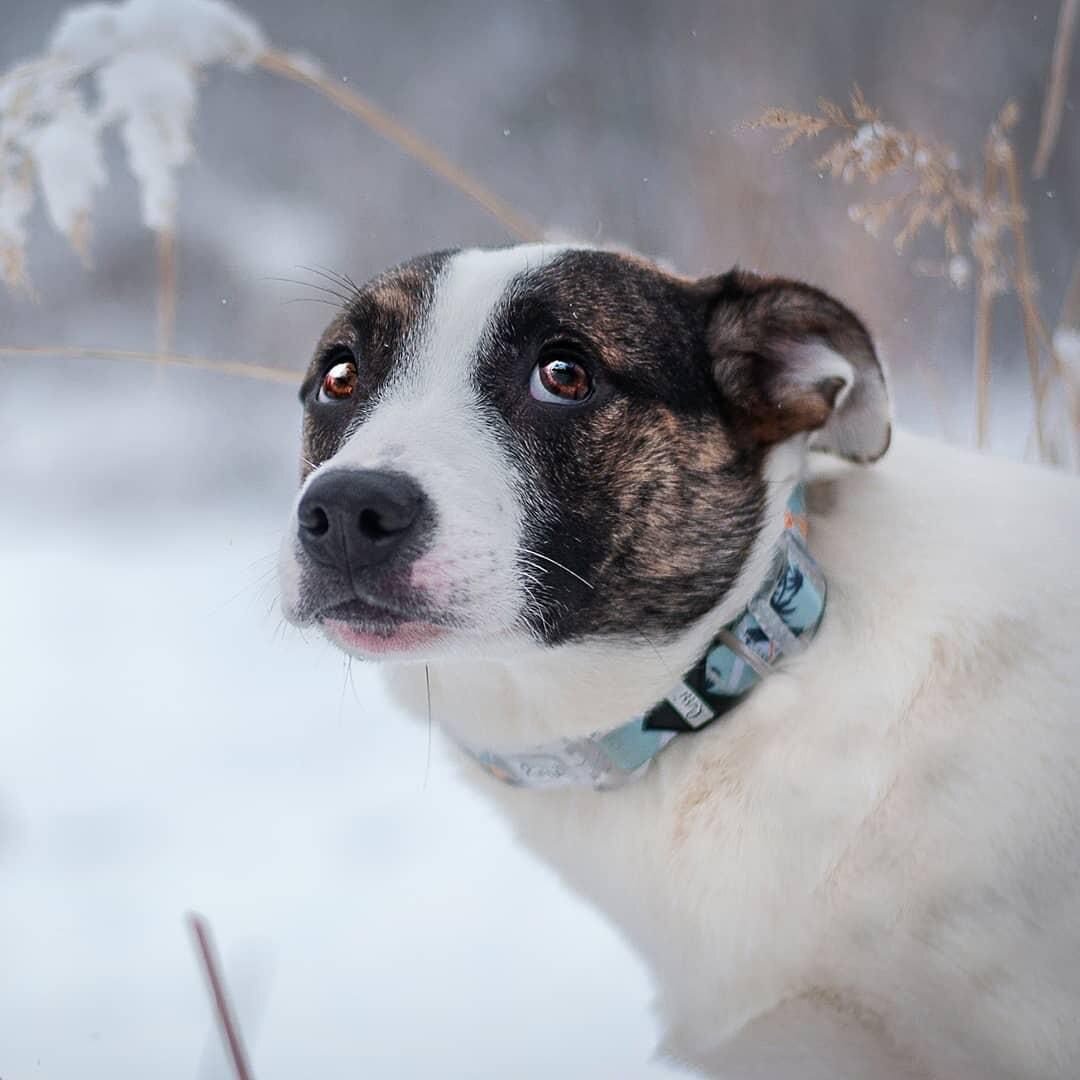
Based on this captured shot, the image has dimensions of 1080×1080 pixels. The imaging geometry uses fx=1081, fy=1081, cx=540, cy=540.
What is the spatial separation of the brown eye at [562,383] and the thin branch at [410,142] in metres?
0.80

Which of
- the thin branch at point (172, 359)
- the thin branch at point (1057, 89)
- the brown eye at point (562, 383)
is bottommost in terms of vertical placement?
the thin branch at point (172, 359)

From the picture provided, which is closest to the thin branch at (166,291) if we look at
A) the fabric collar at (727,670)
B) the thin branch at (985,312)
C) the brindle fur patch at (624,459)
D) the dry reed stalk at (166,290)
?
the dry reed stalk at (166,290)

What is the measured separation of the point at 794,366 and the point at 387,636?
2.39 feet

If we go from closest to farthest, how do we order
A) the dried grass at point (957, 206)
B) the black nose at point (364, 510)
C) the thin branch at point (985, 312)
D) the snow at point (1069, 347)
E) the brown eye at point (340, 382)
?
the black nose at point (364, 510) < the brown eye at point (340, 382) < the dried grass at point (957, 206) < the thin branch at point (985, 312) < the snow at point (1069, 347)

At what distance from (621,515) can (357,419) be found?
16.6 inches

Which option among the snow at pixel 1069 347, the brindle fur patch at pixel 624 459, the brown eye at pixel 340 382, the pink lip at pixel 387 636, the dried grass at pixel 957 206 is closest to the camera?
the pink lip at pixel 387 636

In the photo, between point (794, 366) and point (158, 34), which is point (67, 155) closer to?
point (158, 34)

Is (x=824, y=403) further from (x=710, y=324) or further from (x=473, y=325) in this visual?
(x=473, y=325)

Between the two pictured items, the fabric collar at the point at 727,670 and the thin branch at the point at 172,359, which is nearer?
the fabric collar at the point at 727,670

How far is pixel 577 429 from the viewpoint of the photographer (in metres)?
1.53

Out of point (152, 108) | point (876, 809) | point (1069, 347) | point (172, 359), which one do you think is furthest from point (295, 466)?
point (1069, 347)

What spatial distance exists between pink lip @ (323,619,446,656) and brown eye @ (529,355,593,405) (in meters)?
0.38

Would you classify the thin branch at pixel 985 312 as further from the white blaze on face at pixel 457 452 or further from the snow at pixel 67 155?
the snow at pixel 67 155

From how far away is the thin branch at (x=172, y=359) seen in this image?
238cm
